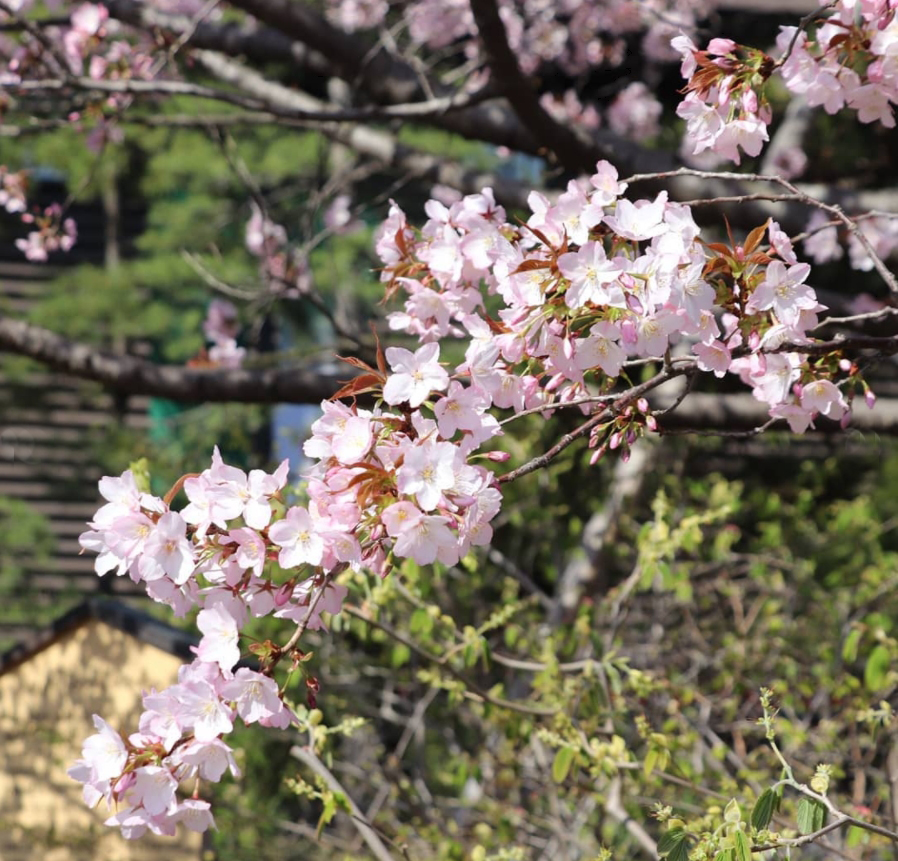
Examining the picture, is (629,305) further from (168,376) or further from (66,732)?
(66,732)

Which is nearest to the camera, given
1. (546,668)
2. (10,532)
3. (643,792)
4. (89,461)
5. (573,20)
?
(546,668)

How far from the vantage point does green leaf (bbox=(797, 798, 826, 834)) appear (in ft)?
4.49

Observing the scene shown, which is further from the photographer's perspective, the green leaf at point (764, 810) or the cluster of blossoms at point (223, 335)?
the cluster of blossoms at point (223, 335)

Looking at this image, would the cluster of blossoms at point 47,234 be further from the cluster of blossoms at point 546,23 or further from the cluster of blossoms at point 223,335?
the cluster of blossoms at point 546,23

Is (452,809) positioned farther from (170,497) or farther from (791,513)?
(170,497)

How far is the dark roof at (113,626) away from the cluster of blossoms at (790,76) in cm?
201

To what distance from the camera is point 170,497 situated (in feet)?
5.16

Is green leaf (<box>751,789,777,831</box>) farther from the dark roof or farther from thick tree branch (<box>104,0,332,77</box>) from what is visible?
thick tree branch (<box>104,0,332,77</box>)

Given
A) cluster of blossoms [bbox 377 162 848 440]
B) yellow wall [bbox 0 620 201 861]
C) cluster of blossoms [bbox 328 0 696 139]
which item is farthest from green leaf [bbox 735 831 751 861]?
cluster of blossoms [bbox 328 0 696 139]

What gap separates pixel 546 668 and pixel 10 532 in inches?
248

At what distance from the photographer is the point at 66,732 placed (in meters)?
3.79

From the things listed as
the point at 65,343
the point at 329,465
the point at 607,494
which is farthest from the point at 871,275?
the point at 329,465

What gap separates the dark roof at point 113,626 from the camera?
3.32 metres

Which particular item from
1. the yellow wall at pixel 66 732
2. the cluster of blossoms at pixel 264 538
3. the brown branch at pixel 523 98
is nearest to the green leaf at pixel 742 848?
the cluster of blossoms at pixel 264 538
